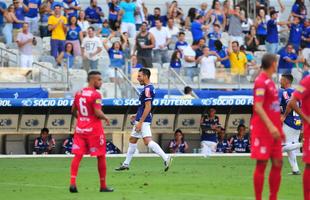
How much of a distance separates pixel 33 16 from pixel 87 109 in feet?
52.4

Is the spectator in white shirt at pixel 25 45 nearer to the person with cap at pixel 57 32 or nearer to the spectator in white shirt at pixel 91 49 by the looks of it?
the person with cap at pixel 57 32

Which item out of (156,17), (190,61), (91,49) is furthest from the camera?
(156,17)

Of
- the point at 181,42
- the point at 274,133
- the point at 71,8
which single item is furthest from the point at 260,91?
the point at 71,8

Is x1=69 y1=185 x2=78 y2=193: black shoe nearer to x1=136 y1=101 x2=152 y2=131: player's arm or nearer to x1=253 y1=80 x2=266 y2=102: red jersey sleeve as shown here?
x1=253 y1=80 x2=266 y2=102: red jersey sleeve

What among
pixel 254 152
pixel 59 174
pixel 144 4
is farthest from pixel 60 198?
pixel 144 4

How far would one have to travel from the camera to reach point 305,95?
13.2 metres

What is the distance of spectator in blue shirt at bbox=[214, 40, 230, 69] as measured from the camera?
30.9 meters

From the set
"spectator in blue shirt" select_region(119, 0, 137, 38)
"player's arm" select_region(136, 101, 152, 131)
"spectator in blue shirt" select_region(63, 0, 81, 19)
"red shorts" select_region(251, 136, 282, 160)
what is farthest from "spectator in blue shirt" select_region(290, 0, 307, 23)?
"red shorts" select_region(251, 136, 282, 160)

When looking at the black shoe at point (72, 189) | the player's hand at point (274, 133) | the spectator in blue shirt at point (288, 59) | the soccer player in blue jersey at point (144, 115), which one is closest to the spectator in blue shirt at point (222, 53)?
the spectator in blue shirt at point (288, 59)

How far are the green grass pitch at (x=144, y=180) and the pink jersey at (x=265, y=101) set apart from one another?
248 centimetres

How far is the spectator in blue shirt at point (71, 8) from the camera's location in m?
31.4

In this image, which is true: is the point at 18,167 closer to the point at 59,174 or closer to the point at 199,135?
the point at 59,174

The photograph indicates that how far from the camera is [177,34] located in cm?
3256

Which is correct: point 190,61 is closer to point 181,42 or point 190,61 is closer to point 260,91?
point 181,42
